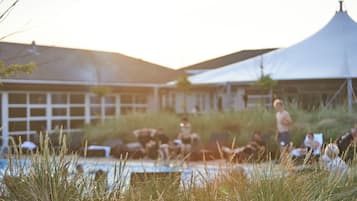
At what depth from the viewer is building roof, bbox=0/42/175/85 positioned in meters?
24.5

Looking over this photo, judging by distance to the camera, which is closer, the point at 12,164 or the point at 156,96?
the point at 12,164

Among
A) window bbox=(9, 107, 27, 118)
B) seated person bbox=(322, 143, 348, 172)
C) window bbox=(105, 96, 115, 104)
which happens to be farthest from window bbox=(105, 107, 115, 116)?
seated person bbox=(322, 143, 348, 172)

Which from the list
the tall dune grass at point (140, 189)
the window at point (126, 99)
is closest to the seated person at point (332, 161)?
the tall dune grass at point (140, 189)

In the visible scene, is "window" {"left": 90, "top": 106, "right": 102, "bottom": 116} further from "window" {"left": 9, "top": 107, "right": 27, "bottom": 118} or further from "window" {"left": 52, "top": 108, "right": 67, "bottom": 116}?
"window" {"left": 9, "top": 107, "right": 27, "bottom": 118}

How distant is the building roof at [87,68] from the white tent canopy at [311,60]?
4388 millimetres

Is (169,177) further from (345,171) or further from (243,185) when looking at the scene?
(345,171)

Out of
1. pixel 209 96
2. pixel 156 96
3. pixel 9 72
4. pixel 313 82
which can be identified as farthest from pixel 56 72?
pixel 9 72

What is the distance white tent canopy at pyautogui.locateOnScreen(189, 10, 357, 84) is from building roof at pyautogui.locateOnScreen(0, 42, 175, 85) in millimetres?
4388

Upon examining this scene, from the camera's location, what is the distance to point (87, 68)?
27672mm

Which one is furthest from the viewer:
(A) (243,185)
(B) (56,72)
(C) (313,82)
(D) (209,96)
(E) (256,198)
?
(D) (209,96)

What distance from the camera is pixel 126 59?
33188mm

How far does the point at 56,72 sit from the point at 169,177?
796 inches

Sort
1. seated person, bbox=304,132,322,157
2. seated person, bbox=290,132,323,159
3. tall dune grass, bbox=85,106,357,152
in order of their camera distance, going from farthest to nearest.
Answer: tall dune grass, bbox=85,106,357,152
seated person, bbox=304,132,322,157
seated person, bbox=290,132,323,159

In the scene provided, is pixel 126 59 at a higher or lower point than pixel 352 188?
higher
